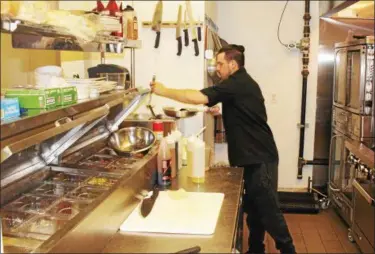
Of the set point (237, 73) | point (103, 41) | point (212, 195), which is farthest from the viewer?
point (237, 73)

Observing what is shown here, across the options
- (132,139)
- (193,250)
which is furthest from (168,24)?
(193,250)

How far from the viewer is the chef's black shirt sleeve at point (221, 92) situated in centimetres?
318

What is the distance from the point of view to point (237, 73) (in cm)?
330

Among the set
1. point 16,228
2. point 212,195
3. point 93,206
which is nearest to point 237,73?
point 212,195

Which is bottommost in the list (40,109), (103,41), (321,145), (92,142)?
(321,145)

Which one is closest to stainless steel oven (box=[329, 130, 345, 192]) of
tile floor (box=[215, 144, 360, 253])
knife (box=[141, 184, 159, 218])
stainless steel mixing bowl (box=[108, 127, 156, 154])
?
tile floor (box=[215, 144, 360, 253])

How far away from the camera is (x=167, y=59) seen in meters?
3.71

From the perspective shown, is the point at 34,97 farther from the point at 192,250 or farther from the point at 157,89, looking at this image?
the point at 157,89

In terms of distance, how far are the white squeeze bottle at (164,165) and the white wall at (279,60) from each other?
274 cm

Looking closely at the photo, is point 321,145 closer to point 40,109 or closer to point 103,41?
point 103,41

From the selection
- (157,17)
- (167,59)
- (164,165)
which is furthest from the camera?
(167,59)

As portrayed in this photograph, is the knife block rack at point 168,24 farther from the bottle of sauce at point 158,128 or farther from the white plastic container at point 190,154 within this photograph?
the white plastic container at point 190,154

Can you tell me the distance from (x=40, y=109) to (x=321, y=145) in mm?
4130

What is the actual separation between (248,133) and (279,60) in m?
2.07
